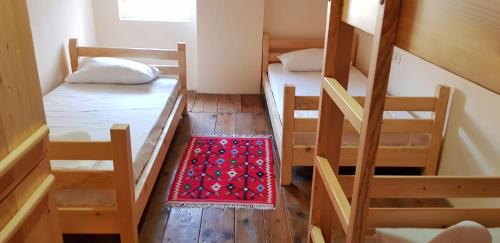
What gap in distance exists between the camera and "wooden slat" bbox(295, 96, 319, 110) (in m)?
2.41

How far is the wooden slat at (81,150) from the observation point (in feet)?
5.49

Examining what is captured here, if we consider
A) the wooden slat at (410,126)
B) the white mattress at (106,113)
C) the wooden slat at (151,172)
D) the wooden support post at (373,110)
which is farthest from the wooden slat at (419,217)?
the white mattress at (106,113)

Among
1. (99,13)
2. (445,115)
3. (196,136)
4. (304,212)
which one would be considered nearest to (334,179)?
(304,212)

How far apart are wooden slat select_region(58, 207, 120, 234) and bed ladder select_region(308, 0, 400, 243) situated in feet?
2.97

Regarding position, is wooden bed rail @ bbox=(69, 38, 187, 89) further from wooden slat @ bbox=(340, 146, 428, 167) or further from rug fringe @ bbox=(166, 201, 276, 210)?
wooden slat @ bbox=(340, 146, 428, 167)

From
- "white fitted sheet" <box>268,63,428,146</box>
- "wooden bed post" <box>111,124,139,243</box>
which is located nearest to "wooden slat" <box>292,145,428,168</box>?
"white fitted sheet" <box>268,63,428,146</box>

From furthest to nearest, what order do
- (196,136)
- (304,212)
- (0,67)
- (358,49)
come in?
(358,49) → (196,136) → (304,212) → (0,67)

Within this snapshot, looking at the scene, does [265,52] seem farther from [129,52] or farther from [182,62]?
[129,52]

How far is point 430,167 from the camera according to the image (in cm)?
250

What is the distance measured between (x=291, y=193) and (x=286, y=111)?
0.54 meters

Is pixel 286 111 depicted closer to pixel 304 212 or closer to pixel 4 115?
pixel 304 212

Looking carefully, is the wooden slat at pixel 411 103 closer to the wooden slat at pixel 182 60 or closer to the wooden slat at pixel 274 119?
the wooden slat at pixel 274 119

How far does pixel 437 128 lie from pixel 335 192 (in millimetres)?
1385

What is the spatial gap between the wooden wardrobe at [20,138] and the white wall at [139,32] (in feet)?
11.4
